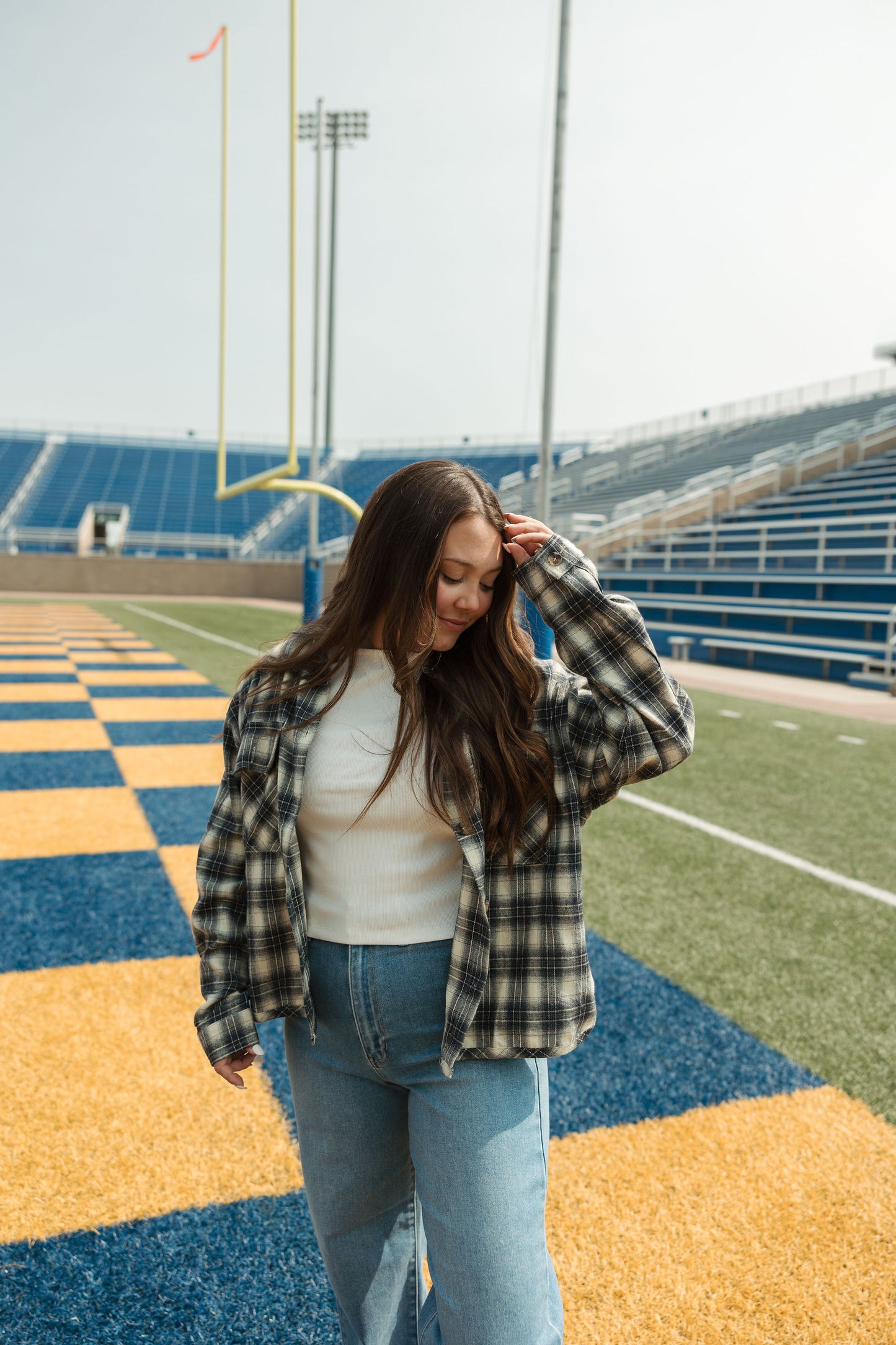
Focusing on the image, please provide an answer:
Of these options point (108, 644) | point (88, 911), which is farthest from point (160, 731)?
point (108, 644)

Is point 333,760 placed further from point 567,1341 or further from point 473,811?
point 567,1341

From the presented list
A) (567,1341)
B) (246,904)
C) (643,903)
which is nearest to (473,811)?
(246,904)

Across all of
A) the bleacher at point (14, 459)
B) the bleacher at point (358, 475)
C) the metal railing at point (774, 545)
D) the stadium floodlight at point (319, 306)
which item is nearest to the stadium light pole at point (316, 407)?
the stadium floodlight at point (319, 306)

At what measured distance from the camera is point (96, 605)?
871 inches

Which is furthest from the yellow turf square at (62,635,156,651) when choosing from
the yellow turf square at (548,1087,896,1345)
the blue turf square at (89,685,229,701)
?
the yellow turf square at (548,1087,896,1345)

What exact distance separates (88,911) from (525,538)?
2.82 metres

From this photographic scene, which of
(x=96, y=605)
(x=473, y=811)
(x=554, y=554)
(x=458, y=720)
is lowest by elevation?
(x=96, y=605)

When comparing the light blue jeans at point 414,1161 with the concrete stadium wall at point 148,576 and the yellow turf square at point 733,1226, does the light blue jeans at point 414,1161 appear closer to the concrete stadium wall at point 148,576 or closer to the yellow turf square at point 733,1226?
the yellow turf square at point 733,1226

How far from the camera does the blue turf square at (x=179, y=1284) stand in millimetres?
1660

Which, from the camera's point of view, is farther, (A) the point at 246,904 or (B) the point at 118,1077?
(B) the point at 118,1077

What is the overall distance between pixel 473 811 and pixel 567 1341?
3.53 ft

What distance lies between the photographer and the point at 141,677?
9.95 metres

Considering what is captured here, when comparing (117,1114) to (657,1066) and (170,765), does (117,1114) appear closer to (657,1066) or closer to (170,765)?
(657,1066)

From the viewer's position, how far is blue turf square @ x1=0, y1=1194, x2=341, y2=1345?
5.45 ft
